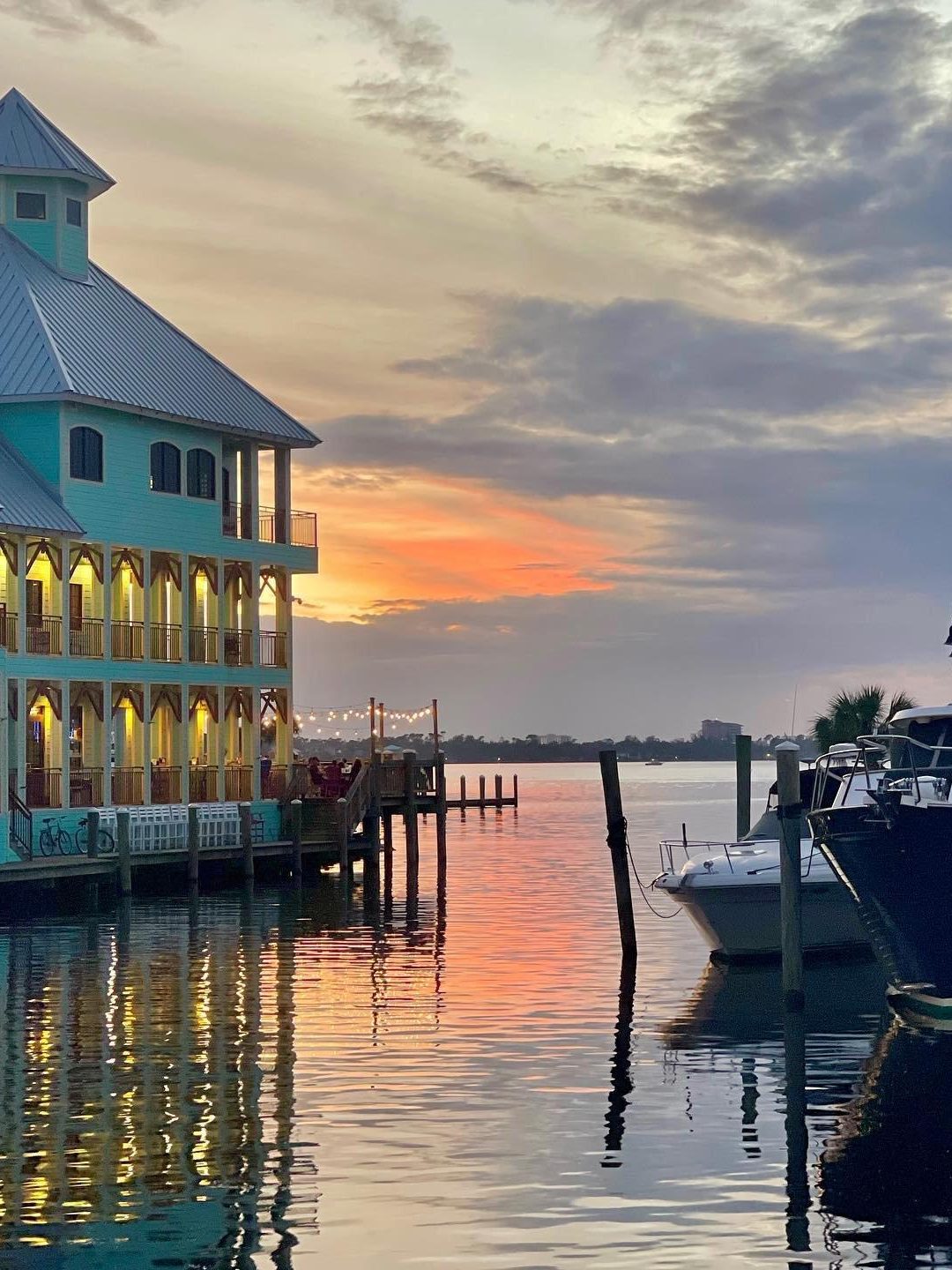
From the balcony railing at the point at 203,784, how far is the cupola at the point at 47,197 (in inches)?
611

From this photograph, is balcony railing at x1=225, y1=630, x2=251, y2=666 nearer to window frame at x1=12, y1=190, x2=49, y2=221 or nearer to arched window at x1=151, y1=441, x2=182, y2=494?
arched window at x1=151, y1=441, x2=182, y2=494

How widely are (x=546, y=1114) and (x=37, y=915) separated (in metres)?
28.2

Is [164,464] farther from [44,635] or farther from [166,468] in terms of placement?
[44,635]

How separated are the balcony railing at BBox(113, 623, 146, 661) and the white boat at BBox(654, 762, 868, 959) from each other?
82.8 ft

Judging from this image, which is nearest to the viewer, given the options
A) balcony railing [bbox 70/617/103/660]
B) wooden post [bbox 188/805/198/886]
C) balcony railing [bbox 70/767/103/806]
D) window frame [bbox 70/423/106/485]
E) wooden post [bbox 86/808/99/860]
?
wooden post [bbox 86/808/99/860]

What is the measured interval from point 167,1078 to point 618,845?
13.9 meters

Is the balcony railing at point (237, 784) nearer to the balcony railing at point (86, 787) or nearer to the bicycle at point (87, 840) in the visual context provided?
the balcony railing at point (86, 787)

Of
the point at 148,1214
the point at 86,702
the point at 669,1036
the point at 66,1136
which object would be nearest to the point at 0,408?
the point at 86,702

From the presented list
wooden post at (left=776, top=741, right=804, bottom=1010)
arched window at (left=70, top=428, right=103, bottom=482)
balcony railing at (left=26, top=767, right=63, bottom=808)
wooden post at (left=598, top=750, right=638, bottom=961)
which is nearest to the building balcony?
arched window at (left=70, top=428, right=103, bottom=482)

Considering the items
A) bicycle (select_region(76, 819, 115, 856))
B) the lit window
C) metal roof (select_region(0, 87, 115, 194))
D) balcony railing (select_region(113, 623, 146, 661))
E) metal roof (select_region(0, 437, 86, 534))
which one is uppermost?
metal roof (select_region(0, 87, 115, 194))

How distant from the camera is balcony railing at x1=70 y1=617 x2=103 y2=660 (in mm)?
57094

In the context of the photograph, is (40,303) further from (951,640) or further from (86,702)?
(951,640)

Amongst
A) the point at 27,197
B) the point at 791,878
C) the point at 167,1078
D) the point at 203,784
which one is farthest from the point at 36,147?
the point at 167,1078

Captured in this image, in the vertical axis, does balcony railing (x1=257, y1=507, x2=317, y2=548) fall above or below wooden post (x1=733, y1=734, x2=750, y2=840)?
above
